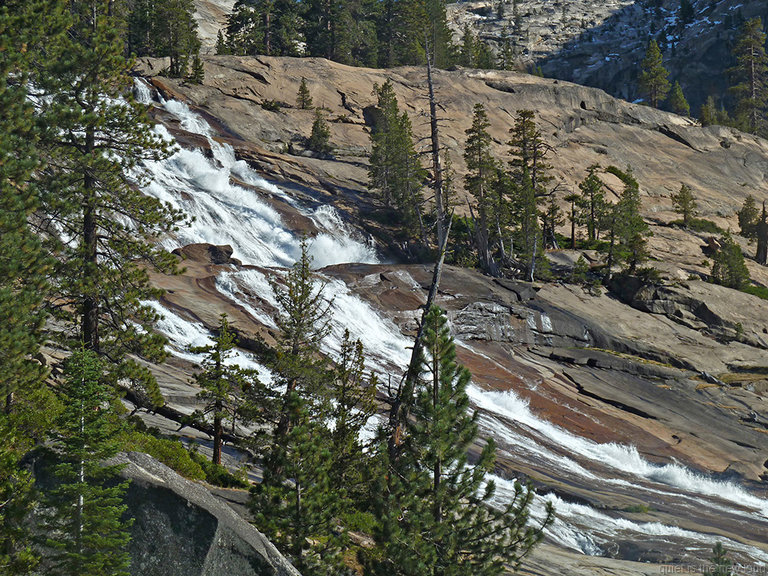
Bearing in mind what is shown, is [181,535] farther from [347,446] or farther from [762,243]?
[762,243]

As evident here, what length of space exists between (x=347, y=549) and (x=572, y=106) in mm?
82531

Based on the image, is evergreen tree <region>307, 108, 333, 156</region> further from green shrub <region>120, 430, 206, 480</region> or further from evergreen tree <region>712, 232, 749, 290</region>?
green shrub <region>120, 430, 206, 480</region>

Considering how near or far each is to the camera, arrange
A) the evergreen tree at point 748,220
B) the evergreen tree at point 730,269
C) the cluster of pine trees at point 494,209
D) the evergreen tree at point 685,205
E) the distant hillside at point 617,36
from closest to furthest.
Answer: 1. the cluster of pine trees at point 494,209
2. the evergreen tree at point 730,269
3. the evergreen tree at point 685,205
4. the evergreen tree at point 748,220
5. the distant hillside at point 617,36

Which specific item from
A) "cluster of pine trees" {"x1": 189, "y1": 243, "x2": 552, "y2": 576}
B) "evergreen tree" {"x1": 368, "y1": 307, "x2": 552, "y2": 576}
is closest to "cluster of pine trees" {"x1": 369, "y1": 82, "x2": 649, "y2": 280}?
"cluster of pine trees" {"x1": 189, "y1": 243, "x2": 552, "y2": 576}

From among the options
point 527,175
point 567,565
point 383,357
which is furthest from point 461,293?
point 567,565

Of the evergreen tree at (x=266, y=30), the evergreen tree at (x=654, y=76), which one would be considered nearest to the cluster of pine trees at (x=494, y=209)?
the evergreen tree at (x=266, y=30)

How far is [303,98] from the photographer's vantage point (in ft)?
236

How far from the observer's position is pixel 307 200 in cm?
5612

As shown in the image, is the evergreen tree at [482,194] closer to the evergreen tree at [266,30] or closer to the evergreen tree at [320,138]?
the evergreen tree at [320,138]

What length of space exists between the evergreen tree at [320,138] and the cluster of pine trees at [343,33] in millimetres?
17020

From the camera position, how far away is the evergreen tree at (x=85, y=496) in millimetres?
10125

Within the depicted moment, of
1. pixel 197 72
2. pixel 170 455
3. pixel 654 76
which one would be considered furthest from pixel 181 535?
pixel 654 76

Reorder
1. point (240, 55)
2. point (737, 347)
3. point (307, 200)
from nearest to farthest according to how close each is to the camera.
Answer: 1. point (737, 347)
2. point (307, 200)
3. point (240, 55)

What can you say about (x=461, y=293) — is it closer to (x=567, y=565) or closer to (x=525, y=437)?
(x=525, y=437)
